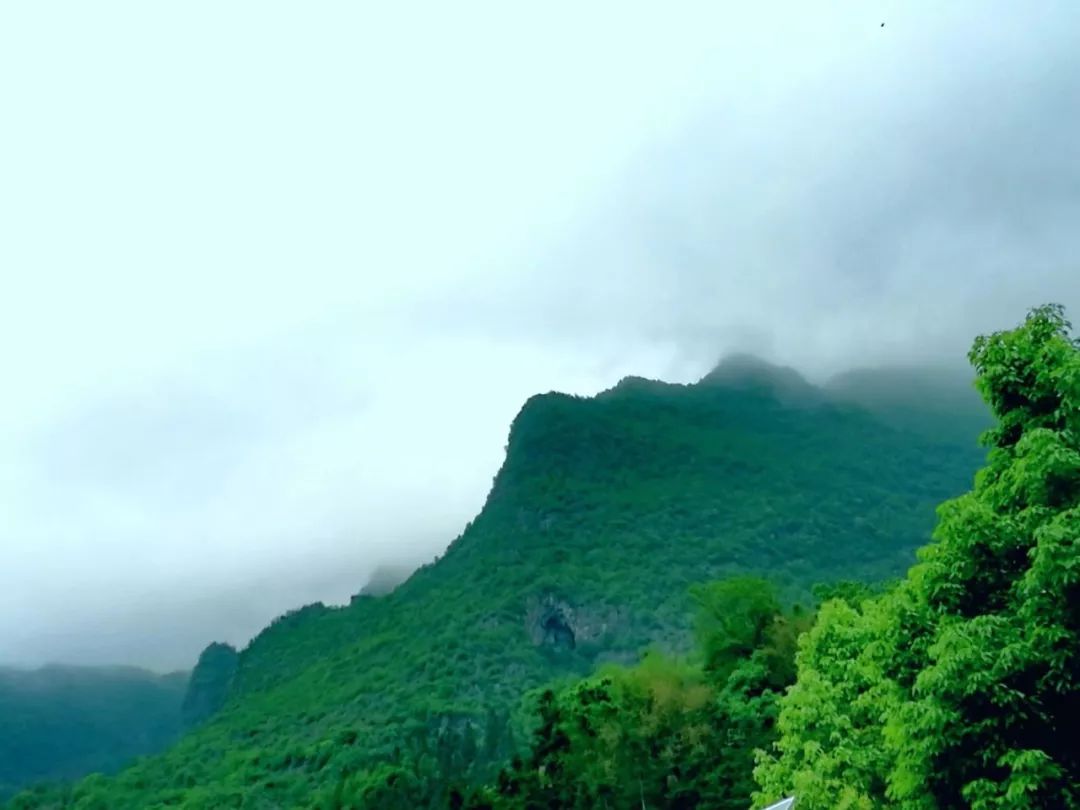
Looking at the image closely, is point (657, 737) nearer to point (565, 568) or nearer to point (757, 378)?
point (565, 568)

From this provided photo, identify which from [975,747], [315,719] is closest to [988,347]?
[975,747]

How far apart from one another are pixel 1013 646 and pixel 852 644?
1494 cm

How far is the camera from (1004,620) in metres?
12.4

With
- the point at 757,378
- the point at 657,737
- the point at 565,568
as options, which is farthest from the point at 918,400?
the point at 657,737

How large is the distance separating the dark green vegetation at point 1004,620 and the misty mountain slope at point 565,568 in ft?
240

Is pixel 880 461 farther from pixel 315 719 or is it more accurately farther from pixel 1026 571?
pixel 1026 571

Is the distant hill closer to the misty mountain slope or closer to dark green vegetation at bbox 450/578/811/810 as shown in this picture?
the misty mountain slope

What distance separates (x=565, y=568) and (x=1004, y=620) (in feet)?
394

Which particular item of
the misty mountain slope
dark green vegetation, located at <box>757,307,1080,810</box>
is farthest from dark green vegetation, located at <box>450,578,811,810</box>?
the misty mountain slope

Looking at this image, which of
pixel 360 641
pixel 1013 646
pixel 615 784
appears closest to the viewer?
pixel 1013 646

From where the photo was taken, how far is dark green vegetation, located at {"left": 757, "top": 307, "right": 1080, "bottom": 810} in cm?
1205

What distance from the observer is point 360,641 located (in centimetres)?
14525

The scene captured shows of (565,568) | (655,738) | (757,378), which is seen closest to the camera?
(655,738)

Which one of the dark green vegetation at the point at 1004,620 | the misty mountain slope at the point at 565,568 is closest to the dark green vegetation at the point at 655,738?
the dark green vegetation at the point at 1004,620
